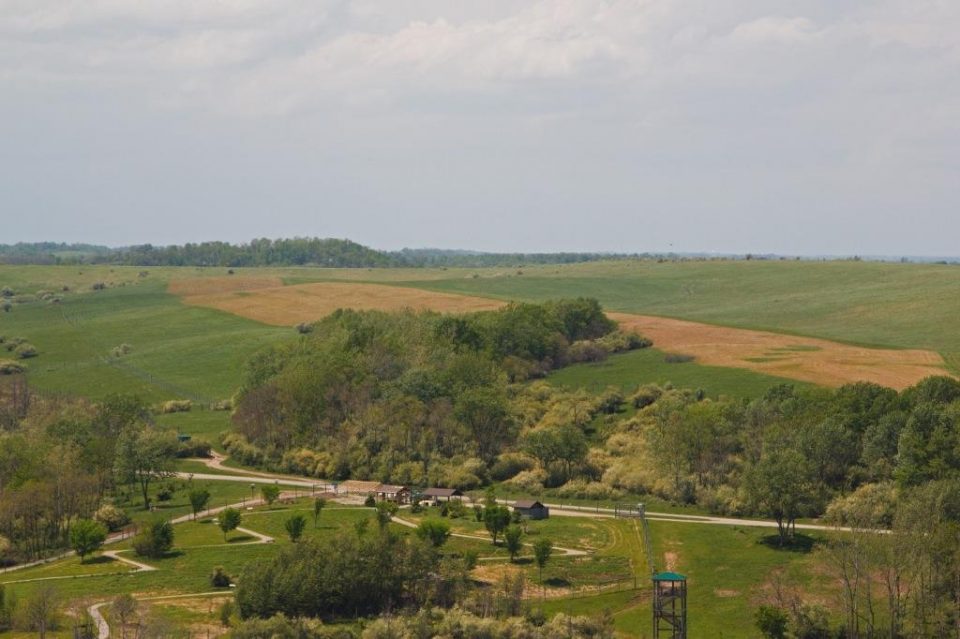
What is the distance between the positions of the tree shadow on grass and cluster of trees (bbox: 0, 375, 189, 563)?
54.8 m

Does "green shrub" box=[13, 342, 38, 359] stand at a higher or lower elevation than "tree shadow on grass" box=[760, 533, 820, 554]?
higher

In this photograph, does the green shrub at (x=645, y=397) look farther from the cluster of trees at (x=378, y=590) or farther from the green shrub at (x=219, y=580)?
the green shrub at (x=219, y=580)

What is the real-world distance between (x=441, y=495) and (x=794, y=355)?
206 ft

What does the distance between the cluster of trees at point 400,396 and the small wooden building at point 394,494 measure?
235 inches

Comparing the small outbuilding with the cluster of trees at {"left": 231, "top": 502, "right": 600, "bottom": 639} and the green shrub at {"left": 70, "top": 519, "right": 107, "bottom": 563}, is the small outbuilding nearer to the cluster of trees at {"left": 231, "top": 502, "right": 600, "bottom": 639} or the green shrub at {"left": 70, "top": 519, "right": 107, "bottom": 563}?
the cluster of trees at {"left": 231, "top": 502, "right": 600, "bottom": 639}

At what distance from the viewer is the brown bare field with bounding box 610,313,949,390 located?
135 metres

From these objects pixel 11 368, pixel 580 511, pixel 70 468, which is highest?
pixel 11 368

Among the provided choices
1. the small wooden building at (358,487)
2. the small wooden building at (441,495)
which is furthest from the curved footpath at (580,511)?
the small wooden building at (441,495)

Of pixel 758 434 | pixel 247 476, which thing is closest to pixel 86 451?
pixel 247 476

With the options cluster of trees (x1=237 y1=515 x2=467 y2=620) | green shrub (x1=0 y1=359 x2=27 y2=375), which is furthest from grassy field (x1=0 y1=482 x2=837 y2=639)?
green shrub (x1=0 y1=359 x2=27 y2=375)

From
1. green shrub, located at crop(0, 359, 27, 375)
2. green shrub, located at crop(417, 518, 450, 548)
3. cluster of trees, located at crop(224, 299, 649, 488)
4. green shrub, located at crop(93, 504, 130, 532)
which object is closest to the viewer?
green shrub, located at crop(417, 518, 450, 548)

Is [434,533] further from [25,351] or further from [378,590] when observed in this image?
[25,351]

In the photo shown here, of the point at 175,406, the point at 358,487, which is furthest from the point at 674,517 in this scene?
the point at 175,406

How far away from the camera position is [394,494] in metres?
112
